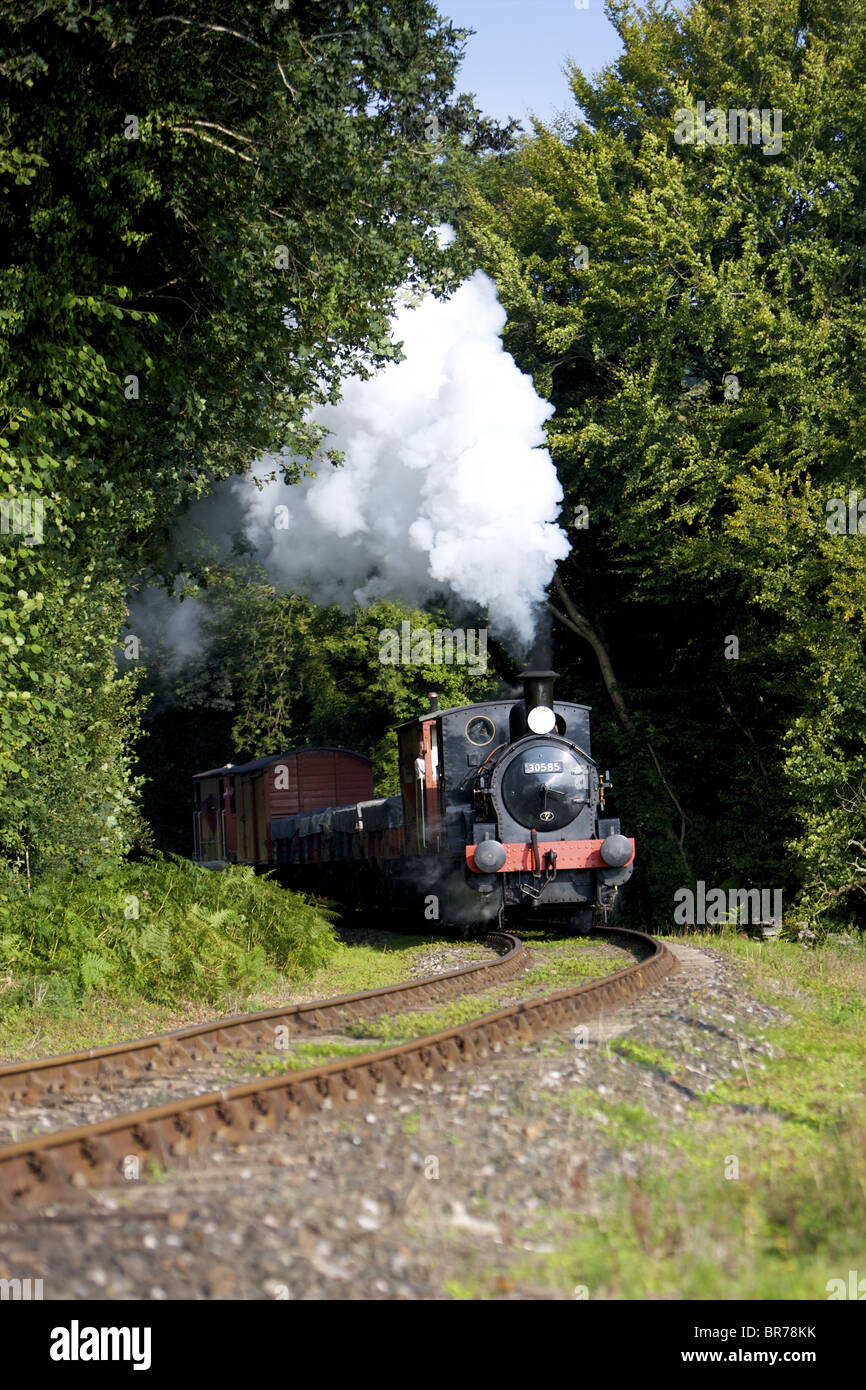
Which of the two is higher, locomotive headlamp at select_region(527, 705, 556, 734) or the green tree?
the green tree

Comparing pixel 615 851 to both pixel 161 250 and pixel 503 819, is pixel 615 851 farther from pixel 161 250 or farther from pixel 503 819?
pixel 161 250

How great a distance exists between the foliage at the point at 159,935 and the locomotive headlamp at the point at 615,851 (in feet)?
11.3

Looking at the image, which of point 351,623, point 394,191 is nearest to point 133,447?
point 394,191

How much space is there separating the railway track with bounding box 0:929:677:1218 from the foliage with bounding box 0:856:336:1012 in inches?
79.3

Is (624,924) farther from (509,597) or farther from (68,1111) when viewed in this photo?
(68,1111)

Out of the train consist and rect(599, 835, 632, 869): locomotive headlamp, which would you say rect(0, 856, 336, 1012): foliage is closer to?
the train consist

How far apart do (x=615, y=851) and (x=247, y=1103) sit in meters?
9.63

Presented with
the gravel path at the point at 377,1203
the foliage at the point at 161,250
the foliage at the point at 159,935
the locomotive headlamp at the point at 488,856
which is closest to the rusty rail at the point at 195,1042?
the foliage at the point at 159,935

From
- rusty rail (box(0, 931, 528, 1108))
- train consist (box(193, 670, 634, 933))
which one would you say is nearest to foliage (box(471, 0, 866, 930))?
train consist (box(193, 670, 634, 933))

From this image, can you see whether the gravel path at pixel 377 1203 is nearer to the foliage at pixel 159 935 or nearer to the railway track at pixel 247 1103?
the railway track at pixel 247 1103

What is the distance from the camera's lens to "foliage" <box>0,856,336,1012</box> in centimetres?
1072

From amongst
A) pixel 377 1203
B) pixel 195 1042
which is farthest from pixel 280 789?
pixel 377 1203

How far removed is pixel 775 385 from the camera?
2147 cm
